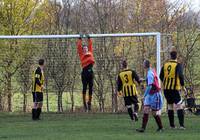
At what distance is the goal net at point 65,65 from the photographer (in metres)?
24.6

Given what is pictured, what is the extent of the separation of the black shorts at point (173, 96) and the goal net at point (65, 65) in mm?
7064

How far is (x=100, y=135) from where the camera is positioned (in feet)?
50.5

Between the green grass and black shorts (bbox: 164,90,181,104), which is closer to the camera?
the green grass

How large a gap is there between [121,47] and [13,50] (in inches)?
180

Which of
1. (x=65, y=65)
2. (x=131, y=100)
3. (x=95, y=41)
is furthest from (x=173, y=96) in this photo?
(x=65, y=65)

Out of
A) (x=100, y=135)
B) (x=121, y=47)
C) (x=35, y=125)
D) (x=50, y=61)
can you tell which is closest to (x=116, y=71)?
(x=121, y=47)

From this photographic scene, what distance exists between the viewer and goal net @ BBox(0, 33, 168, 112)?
80.7 ft

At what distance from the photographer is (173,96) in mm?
17094

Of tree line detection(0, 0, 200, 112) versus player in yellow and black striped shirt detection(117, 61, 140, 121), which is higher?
tree line detection(0, 0, 200, 112)

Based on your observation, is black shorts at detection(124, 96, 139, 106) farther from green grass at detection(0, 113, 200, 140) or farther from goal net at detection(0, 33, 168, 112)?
goal net at detection(0, 33, 168, 112)

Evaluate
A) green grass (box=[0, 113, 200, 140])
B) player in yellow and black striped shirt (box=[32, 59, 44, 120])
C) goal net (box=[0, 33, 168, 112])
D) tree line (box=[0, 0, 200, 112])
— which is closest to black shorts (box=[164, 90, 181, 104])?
green grass (box=[0, 113, 200, 140])

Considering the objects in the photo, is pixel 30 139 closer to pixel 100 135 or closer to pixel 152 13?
pixel 100 135

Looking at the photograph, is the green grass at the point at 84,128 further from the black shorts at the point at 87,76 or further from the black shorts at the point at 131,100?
the black shorts at the point at 87,76

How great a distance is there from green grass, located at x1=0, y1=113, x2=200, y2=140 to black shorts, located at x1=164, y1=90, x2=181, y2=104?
2.71 ft
